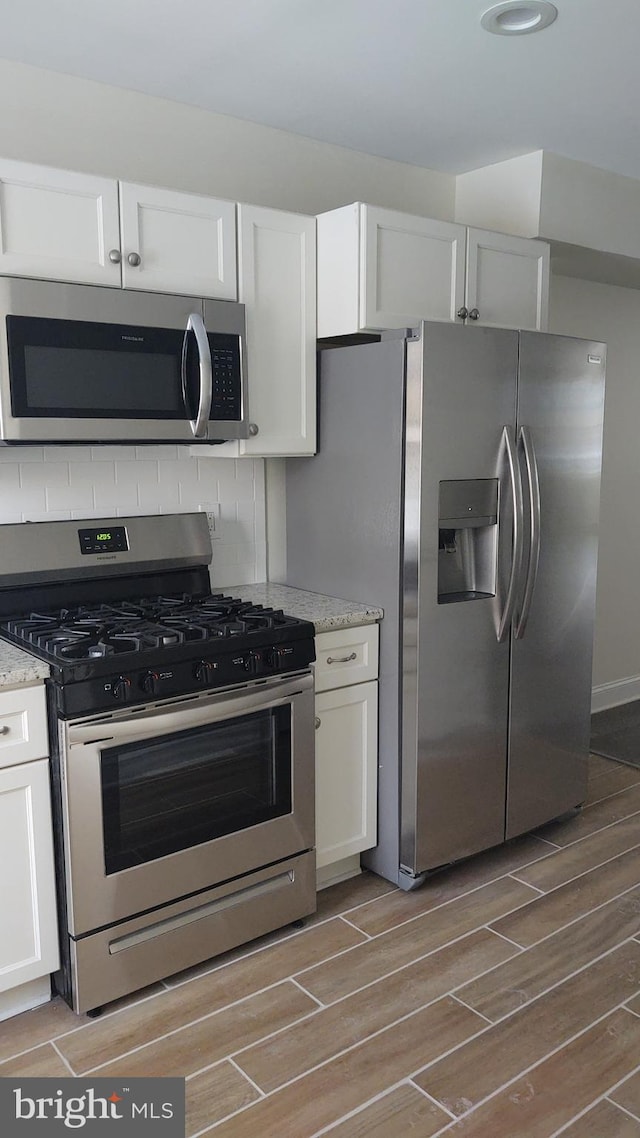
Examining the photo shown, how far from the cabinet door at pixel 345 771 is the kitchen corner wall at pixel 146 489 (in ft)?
2.29

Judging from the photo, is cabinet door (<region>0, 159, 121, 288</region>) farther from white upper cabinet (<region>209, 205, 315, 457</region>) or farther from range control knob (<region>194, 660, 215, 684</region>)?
range control knob (<region>194, 660, 215, 684</region>)

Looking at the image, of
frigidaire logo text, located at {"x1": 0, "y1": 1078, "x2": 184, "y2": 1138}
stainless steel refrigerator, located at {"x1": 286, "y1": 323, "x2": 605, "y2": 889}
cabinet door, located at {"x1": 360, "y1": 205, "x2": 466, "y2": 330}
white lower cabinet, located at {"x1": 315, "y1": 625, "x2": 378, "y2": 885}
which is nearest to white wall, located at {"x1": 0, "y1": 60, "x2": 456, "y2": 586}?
stainless steel refrigerator, located at {"x1": 286, "y1": 323, "x2": 605, "y2": 889}

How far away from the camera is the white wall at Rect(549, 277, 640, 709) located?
14.9 ft

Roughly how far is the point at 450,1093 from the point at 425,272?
8.03ft

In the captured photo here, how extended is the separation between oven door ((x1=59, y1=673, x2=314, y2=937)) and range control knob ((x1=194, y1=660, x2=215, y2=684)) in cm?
5

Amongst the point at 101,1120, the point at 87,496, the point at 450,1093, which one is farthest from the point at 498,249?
the point at 101,1120

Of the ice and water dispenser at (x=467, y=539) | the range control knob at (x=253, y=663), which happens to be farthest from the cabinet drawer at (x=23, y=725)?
the ice and water dispenser at (x=467, y=539)

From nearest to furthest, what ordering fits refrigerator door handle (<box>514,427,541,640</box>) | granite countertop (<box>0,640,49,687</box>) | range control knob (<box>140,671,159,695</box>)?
granite countertop (<box>0,640,49,687</box>), range control knob (<box>140,671,159,695</box>), refrigerator door handle (<box>514,427,541,640</box>)

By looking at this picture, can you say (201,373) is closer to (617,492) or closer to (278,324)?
(278,324)

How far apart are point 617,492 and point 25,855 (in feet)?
11.8

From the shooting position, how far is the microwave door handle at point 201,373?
261 cm

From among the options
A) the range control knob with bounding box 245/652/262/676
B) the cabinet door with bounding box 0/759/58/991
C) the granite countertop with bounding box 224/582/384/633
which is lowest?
the cabinet door with bounding box 0/759/58/991

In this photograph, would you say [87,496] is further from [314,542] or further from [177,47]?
[177,47]

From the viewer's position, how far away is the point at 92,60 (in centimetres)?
266
